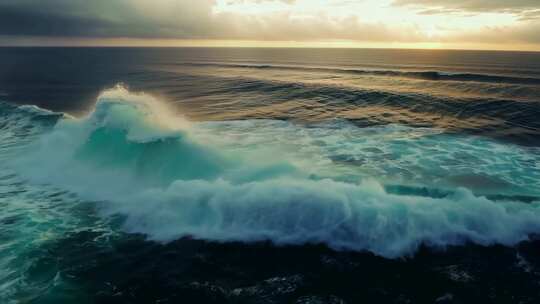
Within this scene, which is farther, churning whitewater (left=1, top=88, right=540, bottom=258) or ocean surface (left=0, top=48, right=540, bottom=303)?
churning whitewater (left=1, top=88, right=540, bottom=258)

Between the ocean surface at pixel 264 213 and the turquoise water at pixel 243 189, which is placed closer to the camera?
the ocean surface at pixel 264 213

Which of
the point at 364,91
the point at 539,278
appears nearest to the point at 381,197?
the point at 539,278

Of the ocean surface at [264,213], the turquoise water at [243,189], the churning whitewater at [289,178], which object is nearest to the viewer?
the ocean surface at [264,213]

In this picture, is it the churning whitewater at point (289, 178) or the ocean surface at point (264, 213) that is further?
the churning whitewater at point (289, 178)

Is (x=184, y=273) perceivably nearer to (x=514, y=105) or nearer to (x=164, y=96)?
(x=514, y=105)

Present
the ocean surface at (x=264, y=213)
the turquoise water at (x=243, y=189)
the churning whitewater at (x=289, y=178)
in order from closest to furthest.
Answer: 1. the ocean surface at (x=264, y=213)
2. the turquoise water at (x=243, y=189)
3. the churning whitewater at (x=289, y=178)

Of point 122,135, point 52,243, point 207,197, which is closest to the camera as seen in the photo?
point 52,243

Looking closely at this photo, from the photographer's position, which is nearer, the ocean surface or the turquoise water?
the ocean surface

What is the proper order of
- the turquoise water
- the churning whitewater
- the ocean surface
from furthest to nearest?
1. the churning whitewater
2. the turquoise water
3. the ocean surface

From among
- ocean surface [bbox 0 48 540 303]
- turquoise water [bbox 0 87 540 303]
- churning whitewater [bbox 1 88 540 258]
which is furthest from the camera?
churning whitewater [bbox 1 88 540 258]
